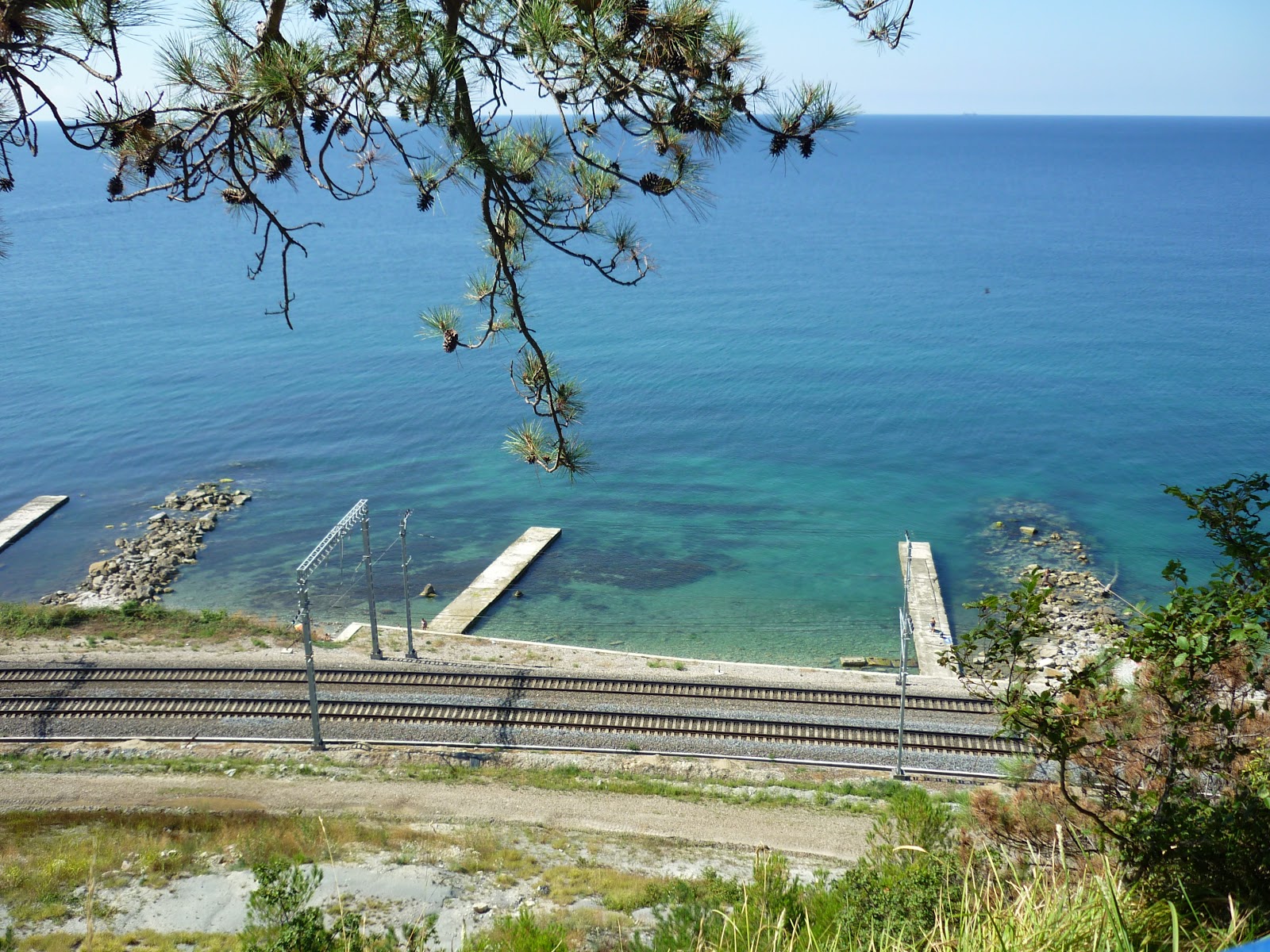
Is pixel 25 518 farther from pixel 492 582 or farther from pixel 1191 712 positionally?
pixel 1191 712

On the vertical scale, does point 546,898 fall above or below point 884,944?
below

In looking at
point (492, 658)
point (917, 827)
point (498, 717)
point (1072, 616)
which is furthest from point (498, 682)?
point (1072, 616)

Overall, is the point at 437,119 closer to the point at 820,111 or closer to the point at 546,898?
the point at 820,111

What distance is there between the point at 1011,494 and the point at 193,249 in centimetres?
7435

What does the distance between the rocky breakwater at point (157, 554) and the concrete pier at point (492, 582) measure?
890cm

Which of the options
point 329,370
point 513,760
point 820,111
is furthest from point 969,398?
point 820,111

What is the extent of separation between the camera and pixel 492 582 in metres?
29.8

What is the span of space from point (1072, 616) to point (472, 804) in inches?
695

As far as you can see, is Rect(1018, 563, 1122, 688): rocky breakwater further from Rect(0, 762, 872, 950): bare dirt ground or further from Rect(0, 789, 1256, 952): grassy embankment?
Rect(0, 789, 1256, 952): grassy embankment

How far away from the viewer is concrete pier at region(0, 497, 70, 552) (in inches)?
1346

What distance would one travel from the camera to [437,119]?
634 cm

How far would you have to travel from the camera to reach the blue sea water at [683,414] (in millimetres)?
31031

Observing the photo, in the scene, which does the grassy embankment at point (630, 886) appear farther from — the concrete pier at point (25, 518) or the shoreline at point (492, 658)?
the concrete pier at point (25, 518)

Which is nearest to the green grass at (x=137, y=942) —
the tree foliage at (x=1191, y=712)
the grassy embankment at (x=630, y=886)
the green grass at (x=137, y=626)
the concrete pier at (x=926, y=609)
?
the grassy embankment at (x=630, y=886)
